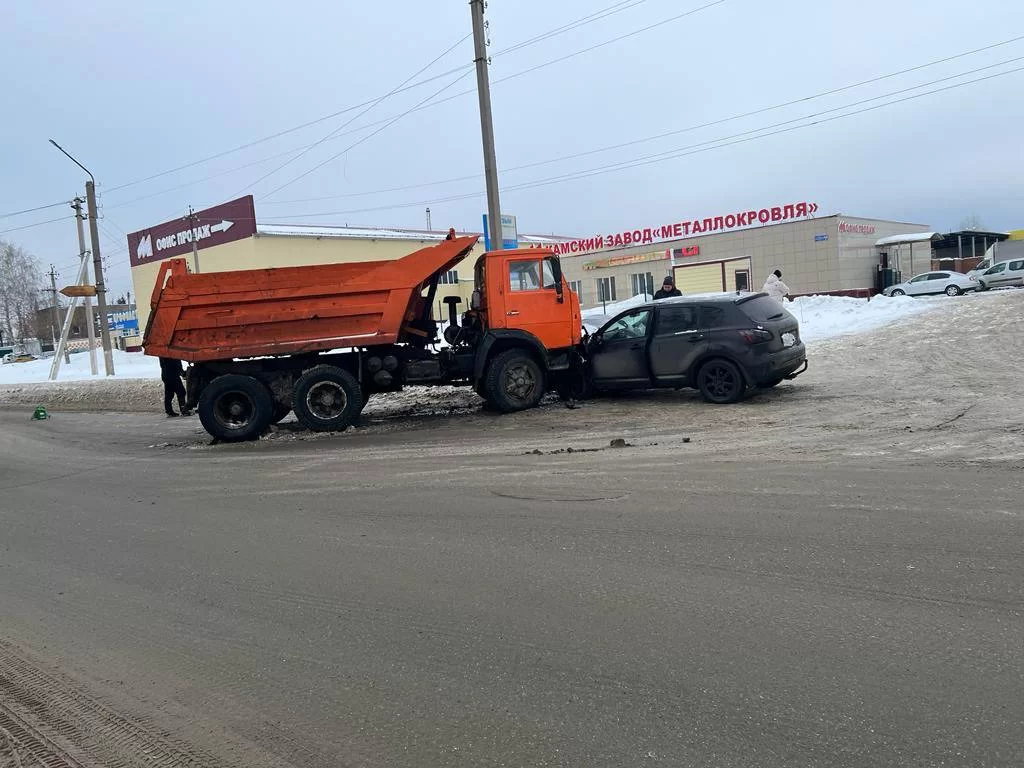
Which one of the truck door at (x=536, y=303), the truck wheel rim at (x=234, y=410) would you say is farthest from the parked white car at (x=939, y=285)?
the truck wheel rim at (x=234, y=410)

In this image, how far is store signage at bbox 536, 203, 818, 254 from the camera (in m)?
38.4

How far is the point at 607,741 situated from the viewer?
3.08 metres

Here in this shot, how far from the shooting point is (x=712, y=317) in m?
11.8

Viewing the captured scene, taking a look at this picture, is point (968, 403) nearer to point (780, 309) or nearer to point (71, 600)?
point (780, 309)

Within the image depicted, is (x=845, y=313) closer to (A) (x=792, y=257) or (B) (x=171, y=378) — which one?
(A) (x=792, y=257)

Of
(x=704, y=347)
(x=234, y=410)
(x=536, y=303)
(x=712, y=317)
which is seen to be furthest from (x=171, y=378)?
(x=712, y=317)

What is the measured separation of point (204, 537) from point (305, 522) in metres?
0.83

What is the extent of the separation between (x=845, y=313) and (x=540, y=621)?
22.8m

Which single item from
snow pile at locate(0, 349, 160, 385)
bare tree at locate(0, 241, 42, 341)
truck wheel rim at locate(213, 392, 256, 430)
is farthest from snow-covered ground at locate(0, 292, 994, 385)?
bare tree at locate(0, 241, 42, 341)

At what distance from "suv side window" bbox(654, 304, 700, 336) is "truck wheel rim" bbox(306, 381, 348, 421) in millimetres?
5174

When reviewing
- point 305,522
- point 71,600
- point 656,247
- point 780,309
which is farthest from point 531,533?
point 656,247

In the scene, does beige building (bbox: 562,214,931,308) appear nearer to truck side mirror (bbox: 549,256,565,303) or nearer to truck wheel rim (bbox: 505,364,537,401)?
truck side mirror (bbox: 549,256,565,303)

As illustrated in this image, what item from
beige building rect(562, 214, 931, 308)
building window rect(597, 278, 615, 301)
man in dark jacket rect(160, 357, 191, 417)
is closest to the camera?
man in dark jacket rect(160, 357, 191, 417)

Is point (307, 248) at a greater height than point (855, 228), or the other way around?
point (307, 248)
